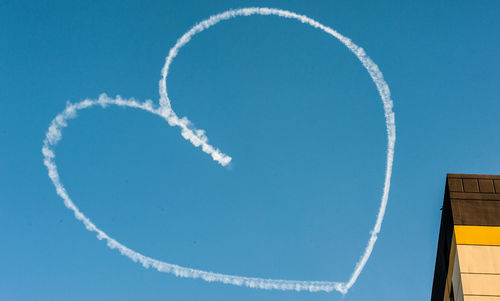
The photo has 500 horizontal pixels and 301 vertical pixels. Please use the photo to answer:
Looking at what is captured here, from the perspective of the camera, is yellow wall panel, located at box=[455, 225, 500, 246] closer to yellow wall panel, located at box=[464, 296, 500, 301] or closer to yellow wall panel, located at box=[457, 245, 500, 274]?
yellow wall panel, located at box=[457, 245, 500, 274]

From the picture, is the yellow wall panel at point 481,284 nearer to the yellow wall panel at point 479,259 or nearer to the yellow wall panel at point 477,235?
the yellow wall panel at point 479,259

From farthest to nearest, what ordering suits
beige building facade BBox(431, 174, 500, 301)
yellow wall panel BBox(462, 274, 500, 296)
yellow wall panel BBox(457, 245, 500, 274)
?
yellow wall panel BBox(457, 245, 500, 274) < beige building facade BBox(431, 174, 500, 301) < yellow wall panel BBox(462, 274, 500, 296)

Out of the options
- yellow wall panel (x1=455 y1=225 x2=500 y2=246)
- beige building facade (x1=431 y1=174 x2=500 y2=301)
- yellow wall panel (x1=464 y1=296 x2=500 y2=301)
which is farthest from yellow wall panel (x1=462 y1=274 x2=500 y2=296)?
yellow wall panel (x1=455 y1=225 x2=500 y2=246)

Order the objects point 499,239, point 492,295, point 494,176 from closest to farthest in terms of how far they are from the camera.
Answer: point 492,295, point 499,239, point 494,176

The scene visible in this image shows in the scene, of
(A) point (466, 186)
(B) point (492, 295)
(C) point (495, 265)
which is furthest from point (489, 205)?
(B) point (492, 295)

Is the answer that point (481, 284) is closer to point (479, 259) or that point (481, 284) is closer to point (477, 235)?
point (479, 259)

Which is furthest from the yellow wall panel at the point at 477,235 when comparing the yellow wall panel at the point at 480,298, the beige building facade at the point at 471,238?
the yellow wall panel at the point at 480,298

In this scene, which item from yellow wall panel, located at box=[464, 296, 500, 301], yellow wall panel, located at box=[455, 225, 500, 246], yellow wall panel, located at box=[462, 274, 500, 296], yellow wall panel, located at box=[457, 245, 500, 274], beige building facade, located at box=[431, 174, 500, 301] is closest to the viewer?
yellow wall panel, located at box=[464, 296, 500, 301]

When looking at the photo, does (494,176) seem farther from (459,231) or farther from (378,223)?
(378,223)
